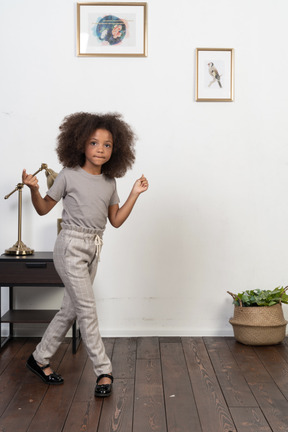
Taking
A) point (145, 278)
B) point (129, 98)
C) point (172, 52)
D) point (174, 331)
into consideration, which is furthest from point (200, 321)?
point (172, 52)

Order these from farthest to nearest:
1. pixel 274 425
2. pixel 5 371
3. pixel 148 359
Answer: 1. pixel 148 359
2. pixel 5 371
3. pixel 274 425

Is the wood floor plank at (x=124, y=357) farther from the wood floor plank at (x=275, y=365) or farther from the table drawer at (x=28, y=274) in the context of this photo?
the wood floor plank at (x=275, y=365)

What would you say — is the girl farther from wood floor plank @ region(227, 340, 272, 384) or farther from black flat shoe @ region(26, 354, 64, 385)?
wood floor plank @ region(227, 340, 272, 384)

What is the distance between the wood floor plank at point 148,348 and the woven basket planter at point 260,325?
1.53 feet

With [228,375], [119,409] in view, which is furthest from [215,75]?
[119,409]

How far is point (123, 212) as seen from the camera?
8.52 feet

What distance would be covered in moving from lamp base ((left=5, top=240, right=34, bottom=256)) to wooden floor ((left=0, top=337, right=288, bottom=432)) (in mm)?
527

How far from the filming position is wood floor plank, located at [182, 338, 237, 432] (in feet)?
6.97

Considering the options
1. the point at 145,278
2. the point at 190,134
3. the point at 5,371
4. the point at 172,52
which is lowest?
the point at 5,371

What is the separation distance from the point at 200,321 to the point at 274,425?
56.4 inches

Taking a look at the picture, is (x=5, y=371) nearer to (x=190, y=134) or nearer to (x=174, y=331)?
(x=174, y=331)

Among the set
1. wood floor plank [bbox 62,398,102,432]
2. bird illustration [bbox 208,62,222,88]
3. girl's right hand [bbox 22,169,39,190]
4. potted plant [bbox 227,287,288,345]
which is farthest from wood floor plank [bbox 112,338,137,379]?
bird illustration [bbox 208,62,222,88]

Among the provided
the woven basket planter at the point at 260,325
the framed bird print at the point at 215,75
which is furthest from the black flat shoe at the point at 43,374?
the framed bird print at the point at 215,75

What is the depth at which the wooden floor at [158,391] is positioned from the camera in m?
2.12
